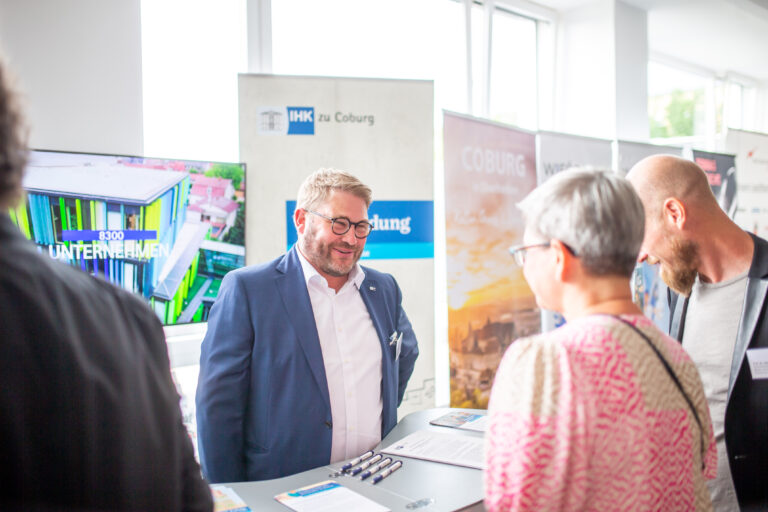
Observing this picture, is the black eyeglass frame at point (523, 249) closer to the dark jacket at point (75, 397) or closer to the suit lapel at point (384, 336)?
the dark jacket at point (75, 397)

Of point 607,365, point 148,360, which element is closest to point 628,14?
point 607,365

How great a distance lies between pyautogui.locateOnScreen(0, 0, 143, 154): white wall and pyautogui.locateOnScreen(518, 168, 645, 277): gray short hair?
239 centimetres

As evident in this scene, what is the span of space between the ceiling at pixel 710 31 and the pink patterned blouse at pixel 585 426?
527 centimetres

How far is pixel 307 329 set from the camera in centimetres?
212

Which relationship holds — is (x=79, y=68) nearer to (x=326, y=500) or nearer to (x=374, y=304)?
(x=374, y=304)

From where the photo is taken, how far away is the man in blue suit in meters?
2.04

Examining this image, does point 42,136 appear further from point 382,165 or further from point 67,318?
point 67,318

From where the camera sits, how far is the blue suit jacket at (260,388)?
2014 mm

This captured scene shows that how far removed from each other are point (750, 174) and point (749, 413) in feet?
18.3

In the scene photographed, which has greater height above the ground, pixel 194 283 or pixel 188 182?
pixel 188 182

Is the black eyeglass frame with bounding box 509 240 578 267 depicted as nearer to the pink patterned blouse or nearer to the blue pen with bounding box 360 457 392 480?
the pink patterned blouse

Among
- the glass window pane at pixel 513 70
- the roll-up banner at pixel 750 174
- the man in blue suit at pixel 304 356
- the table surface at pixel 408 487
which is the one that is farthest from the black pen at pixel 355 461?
the roll-up banner at pixel 750 174

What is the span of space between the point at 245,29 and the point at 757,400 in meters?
3.36

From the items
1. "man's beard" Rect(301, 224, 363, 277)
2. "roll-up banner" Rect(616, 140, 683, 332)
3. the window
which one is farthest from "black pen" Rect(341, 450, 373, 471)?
the window
